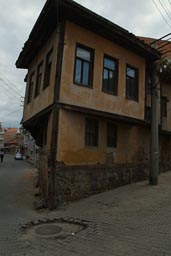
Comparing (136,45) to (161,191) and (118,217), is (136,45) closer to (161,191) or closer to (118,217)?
(161,191)

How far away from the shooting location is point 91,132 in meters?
11.9

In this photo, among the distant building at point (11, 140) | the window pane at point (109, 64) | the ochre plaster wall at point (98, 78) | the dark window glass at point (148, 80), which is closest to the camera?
the ochre plaster wall at point (98, 78)

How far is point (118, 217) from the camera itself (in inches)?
326

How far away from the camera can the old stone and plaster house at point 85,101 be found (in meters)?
10.6

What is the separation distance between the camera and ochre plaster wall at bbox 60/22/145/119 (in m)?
10.9

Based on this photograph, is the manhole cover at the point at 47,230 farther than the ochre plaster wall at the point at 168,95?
No

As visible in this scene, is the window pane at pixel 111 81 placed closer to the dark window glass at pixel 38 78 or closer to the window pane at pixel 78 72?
the window pane at pixel 78 72

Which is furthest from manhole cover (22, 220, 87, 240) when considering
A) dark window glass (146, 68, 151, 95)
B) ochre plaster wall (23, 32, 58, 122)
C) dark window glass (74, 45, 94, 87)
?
dark window glass (146, 68, 151, 95)

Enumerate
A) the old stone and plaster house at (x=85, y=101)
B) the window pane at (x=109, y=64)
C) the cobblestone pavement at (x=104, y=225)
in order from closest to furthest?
1. the cobblestone pavement at (x=104, y=225)
2. the old stone and plaster house at (x=85, y=101)
3. the window pane at (x=109, y=64)

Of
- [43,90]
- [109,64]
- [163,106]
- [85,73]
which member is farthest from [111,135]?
[163,106]

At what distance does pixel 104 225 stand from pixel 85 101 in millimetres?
5344

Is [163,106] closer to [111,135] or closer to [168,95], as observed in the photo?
[168,95]

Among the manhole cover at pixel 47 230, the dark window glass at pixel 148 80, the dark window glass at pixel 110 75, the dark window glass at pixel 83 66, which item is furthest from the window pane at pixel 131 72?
the manhole cover at pixel 47 230

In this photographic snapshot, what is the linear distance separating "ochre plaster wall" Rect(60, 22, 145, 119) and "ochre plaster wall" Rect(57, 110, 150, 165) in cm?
69
